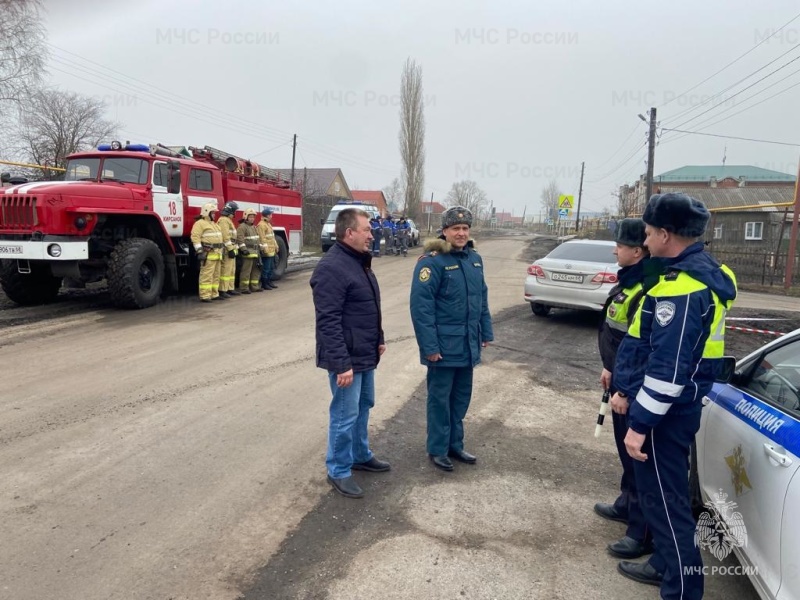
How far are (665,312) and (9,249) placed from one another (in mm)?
8880

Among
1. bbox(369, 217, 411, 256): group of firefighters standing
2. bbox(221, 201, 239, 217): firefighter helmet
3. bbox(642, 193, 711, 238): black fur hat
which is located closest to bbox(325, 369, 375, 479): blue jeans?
bbox(642, 193, 711, 238): black fur hat

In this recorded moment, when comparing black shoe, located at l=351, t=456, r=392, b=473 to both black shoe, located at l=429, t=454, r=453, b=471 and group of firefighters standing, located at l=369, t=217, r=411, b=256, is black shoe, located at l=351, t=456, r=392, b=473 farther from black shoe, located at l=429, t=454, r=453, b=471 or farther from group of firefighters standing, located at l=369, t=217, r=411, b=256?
group of firefighters standing, located at l=369, t=217, r=411, b=256

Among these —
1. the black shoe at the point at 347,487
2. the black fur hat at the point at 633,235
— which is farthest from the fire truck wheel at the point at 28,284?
the black fur hat at the point at 633,235

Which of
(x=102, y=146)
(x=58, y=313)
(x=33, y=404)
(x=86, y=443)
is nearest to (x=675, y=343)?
(x=86, y=443)

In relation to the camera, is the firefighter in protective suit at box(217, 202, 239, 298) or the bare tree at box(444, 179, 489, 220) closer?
the firefighter in protective suit at box(217, 202, 239, 298)

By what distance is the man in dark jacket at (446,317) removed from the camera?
373 cm

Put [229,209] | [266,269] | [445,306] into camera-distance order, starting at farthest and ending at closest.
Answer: [266,269], [229,209], [445,306]

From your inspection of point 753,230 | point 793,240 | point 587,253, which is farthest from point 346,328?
point 753,230

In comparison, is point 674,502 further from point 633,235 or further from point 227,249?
point 227,249

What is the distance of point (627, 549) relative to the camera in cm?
291

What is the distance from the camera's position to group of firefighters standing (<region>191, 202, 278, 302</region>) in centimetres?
1017

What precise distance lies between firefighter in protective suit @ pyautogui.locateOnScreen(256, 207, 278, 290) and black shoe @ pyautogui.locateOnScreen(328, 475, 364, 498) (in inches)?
368

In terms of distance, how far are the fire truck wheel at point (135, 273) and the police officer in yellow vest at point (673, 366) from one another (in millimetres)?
8216

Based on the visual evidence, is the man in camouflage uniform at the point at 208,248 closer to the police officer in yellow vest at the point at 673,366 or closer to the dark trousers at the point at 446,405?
the dark trousers at the point at 446,405
